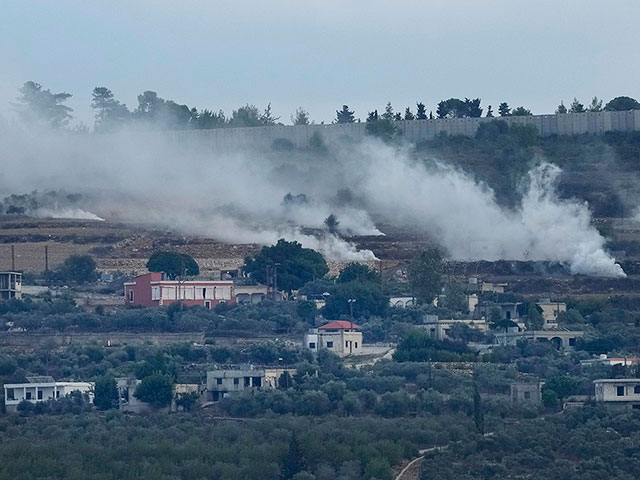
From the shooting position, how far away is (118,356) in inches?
3169

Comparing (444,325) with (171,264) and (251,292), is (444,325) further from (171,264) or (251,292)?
(171,264)

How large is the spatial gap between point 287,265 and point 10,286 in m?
10.8

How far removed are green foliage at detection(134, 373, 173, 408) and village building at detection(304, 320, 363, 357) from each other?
10923 mm

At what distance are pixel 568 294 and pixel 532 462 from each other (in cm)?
3855

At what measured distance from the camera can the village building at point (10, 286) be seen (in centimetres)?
9631

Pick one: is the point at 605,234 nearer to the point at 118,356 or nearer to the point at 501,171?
the point at 501,171

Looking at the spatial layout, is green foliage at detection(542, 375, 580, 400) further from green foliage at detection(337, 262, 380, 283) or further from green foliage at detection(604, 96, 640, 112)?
green foliage at detection(604, 96, 640, 112)

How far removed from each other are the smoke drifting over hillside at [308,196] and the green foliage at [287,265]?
26.0ft

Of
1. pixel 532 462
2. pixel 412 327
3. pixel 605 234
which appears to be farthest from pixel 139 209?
pixel 532 462

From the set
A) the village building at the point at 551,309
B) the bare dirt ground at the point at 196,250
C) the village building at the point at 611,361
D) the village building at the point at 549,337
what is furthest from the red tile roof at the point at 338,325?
the bare dirt ground at the point at 196,250

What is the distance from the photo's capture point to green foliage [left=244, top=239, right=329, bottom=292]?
99000mm

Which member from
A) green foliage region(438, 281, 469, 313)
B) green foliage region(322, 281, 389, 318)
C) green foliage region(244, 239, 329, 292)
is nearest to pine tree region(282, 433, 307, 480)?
green foliage region(322, 281, 389, 318)

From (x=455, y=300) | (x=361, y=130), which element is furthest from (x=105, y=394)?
(x=361, y=130)

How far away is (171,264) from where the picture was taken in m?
100
